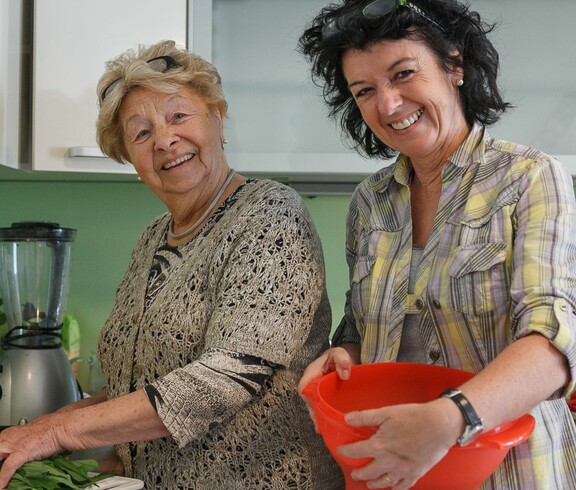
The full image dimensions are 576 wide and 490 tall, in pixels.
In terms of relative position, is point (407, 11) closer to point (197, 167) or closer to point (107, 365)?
point (197, 167)

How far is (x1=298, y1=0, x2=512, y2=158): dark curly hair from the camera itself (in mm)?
1030

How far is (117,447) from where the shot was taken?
1310mm

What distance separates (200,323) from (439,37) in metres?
0.52

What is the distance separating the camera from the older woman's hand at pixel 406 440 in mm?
765

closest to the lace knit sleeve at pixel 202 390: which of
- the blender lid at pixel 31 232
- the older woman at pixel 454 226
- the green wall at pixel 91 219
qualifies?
the older woman at pixel 454 226

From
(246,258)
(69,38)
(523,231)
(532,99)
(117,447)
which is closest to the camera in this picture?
(523,231)

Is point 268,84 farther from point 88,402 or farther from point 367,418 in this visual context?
point 367,418

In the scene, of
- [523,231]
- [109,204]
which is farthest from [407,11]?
[109,204]

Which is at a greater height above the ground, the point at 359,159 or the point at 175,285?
the point at 359,159

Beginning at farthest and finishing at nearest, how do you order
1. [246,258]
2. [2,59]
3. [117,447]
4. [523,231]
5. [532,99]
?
[532,99] < [2,59] < [117,447] < [246,258] < [523,231]

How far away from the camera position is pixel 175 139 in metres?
1.31

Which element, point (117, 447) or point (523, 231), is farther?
point (117, 447)

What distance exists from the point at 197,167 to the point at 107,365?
0.36 m

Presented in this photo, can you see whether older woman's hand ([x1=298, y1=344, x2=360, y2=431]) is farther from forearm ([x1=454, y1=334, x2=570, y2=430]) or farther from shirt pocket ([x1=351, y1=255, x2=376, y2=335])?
forearm ([x1=454, y1=334, x2=570, y2=430])
